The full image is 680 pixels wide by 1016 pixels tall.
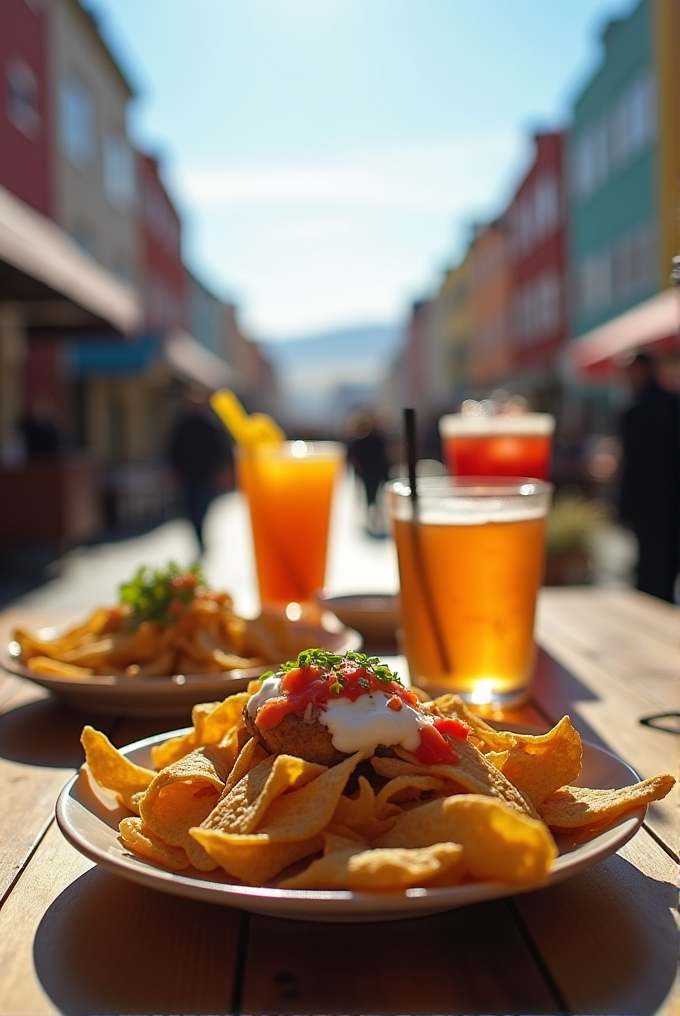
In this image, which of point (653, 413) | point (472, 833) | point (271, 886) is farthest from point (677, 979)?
point (653, 413)

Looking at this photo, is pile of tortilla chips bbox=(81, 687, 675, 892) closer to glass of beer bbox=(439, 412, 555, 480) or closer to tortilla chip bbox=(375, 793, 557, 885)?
tortilla chip bbox=(375, 793, 557, 885)

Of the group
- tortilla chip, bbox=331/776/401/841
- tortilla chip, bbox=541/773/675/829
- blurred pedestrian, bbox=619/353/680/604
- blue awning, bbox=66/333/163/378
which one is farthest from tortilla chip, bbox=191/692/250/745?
blue awning, bbox=66/333/163/378

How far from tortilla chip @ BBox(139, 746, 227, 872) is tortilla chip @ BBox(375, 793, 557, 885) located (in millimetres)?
208

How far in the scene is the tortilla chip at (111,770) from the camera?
1022 mm

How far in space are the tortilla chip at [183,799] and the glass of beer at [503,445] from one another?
50.7 inches

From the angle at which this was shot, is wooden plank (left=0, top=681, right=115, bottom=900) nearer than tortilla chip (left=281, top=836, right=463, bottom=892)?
No

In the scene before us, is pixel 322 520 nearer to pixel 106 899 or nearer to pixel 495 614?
pixel 495 614

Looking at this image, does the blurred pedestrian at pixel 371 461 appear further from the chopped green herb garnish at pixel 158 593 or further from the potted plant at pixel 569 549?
the chopped green herb garnish at pixel 158 593

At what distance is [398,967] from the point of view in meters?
0.78

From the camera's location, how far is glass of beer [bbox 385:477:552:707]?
1.52 metres

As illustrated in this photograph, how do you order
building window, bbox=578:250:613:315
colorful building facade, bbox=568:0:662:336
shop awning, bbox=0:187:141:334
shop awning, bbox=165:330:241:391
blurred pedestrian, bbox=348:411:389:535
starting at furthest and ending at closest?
building window, bbox=578:250:613:315 < colorful building facade, bbox=568:0:662:336 < shop awning, bbox=165:330:241:391 < blurred pedestrian, bbox=348:411:389:535 < shop awning, bbox=0:187:141:334

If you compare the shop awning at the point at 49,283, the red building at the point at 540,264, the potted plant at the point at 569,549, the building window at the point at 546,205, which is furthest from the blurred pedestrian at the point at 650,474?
the building window at the point at 546,205

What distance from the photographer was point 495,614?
1.54m

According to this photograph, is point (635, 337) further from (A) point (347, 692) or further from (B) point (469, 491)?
(A) point (347, 692)
